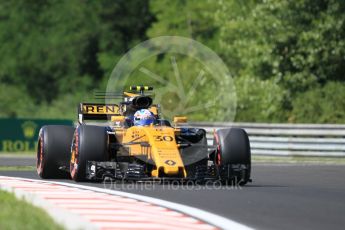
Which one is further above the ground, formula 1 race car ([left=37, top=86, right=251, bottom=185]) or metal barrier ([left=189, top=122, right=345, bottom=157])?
metal barrier ([left=189, top=122, right=345, bottom=157])

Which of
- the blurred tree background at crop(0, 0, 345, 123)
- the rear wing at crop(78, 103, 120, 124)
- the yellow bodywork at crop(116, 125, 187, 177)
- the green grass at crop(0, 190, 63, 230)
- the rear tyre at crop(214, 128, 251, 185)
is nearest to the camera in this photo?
the green grass at crop(0, 190, 63, 230)

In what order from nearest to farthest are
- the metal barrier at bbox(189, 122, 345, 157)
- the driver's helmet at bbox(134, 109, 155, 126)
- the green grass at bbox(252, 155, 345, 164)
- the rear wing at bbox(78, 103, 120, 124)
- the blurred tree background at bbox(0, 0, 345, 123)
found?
1. the driver's helmet at bbox(134, 109, 155, 126)
2. the rear wing at bbox(78, 103, 120, 124)
3. the green grass at bbox(252, 155, 345, 164)
4. the metal barrier at bbox(189, 122, 345, 157)
5. the blurred tree background at bbox(0, 0, 345, 123)

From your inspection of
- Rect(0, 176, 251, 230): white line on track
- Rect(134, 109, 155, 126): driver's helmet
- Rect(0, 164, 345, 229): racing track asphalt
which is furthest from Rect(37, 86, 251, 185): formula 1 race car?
Rect(0, 176, 251, 230): white line on track

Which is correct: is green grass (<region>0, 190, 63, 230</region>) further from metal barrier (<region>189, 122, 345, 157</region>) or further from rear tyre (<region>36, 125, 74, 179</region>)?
metal barrier (<region>189, 122, 345, 157</region>)

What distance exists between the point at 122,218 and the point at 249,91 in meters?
29.0

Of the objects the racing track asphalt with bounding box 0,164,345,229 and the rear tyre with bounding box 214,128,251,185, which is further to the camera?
the rear tyre with bounding box 214,128,251,185

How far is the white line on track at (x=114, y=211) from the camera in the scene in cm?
1120

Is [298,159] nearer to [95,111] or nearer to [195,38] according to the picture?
[95,111]

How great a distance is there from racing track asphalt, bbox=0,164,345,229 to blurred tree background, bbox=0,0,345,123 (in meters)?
17.2

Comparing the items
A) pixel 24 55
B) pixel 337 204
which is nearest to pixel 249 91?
pixel 337 204

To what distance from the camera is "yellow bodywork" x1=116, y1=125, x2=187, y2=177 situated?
57.1 ft

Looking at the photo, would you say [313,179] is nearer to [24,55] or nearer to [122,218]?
[122,218]

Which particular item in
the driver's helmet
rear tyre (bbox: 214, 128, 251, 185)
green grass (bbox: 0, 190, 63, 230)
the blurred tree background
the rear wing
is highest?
the blurred tree background

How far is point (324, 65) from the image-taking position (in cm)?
3916
